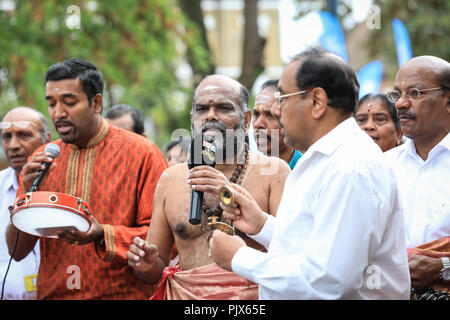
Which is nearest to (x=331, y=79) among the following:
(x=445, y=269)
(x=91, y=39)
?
(x=445, y=269)

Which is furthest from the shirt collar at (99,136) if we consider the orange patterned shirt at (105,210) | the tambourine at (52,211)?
the tambourine at (52,211)

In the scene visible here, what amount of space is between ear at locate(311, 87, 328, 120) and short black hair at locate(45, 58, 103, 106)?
89.2 inches

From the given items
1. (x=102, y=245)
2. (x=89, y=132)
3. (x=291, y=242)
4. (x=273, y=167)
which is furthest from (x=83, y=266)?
(x=291, y=242)

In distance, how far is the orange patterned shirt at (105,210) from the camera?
429cm

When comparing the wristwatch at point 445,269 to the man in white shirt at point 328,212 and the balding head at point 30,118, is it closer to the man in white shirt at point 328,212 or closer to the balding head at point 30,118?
the man in white shirt at point 328,212

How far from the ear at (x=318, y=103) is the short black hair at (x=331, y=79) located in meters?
0.02

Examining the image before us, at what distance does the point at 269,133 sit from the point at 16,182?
2.43 meters

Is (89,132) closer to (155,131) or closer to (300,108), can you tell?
(300,108)

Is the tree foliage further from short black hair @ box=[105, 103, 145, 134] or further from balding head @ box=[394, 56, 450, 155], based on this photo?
balding head @ box=[394, 56, 450, 155]

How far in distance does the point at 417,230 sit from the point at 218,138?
1.45 metres

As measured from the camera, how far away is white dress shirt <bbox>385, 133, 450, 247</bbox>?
3770 millimetres

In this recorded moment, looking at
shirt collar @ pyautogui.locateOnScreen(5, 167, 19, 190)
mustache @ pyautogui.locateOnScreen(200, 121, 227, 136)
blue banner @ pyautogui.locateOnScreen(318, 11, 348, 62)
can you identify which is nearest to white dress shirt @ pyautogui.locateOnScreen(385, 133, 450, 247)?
mustache @ pyautogui.locateOnScreen(200, 121, 227, 136)
